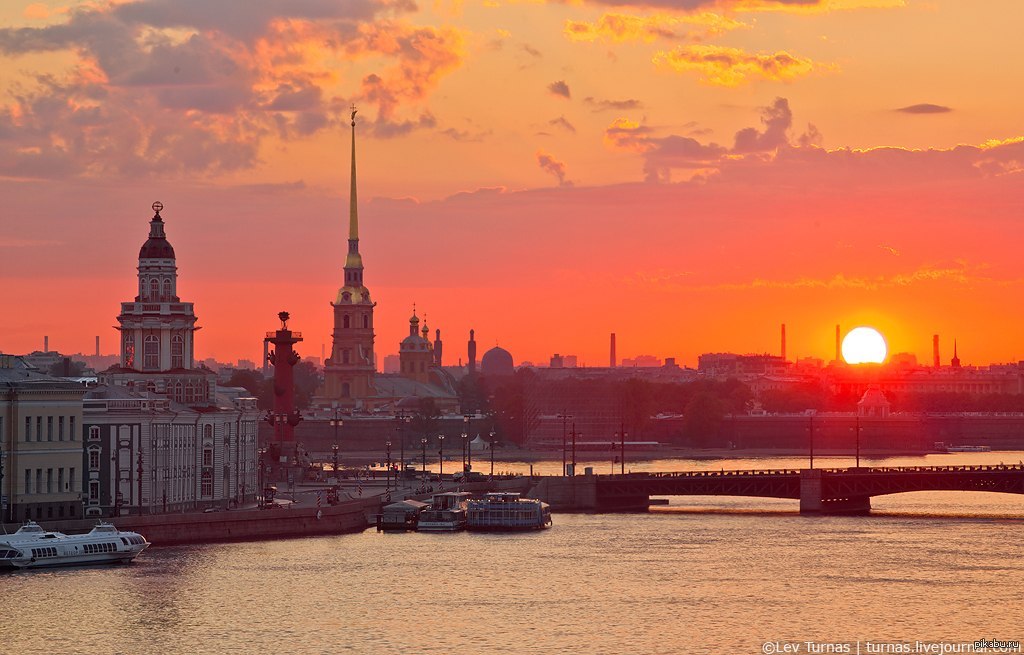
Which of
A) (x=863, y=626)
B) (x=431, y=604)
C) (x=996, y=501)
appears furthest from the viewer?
(x=996, y=501)

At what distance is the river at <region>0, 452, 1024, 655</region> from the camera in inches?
2672

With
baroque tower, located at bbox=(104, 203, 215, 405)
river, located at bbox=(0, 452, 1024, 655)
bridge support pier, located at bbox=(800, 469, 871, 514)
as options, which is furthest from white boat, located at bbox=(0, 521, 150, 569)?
bridge support pier, located at bbox=(800, 469, 871, 514)

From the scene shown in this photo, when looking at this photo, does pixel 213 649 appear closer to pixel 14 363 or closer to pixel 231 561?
pixel 231 561

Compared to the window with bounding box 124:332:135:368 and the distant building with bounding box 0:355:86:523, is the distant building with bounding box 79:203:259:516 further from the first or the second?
the distant building with bounding box 0:355:86:523

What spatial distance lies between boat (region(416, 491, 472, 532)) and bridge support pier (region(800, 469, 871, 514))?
18.4 m

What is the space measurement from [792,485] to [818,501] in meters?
1.86

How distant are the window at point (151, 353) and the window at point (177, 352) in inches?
26.2

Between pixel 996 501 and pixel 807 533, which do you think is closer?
pixel 807 533

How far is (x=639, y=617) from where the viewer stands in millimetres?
72812

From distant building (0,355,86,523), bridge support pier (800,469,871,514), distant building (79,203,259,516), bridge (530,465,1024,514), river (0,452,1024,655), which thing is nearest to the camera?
river (0,452,1024,655)

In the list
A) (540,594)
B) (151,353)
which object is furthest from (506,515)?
(540,594)

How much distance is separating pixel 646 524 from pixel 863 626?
126 ft

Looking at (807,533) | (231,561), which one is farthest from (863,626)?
(807,533)

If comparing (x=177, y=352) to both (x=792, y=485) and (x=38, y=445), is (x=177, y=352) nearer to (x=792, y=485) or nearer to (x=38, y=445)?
(x=38, y=445)
